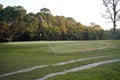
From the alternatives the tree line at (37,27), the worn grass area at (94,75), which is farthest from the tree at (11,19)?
the worn grass area at (94,75)

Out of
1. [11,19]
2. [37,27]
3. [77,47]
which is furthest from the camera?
[37,27]

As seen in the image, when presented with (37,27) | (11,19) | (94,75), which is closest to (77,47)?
Answer: (94,75)

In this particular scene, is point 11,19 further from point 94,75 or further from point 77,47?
point 94,75

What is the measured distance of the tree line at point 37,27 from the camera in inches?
1864

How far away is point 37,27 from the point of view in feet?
172

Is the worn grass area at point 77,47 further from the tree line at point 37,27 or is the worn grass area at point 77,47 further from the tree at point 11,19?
the tree line at point 37,27

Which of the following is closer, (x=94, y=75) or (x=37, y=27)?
(x=94, y=75)

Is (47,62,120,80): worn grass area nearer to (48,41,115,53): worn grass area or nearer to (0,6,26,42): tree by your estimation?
(48,41,115,53): worn grass area

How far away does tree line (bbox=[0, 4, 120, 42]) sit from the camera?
4734 cm

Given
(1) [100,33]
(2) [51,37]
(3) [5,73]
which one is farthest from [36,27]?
(3) [5,73]

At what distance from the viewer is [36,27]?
2024 inches

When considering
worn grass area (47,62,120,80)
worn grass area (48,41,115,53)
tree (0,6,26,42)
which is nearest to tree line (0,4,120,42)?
tree (0,6,26,42)

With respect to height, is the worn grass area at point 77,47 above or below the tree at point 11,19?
below

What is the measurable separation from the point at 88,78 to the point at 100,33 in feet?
165
